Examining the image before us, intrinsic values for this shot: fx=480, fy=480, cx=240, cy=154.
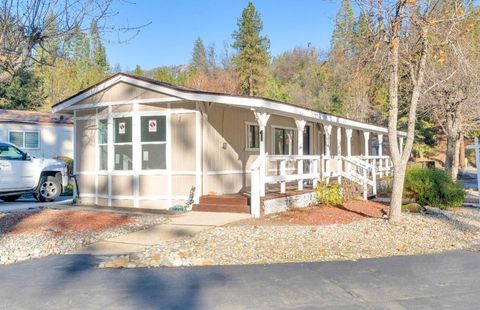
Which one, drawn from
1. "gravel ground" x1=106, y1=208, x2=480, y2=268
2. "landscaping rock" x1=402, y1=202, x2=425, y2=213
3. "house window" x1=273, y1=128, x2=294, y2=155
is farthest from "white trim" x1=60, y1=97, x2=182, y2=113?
"landscaping rock" x1=402, y1=202, x2=425, y2=213

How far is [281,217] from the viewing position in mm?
11289


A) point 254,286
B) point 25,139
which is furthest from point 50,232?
point 25,139

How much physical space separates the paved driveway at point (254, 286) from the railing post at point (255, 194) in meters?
4.30

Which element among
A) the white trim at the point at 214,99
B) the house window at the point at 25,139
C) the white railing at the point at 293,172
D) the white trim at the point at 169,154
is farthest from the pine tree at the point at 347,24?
the house window at the point at 25,139

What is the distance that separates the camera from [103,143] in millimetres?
13852

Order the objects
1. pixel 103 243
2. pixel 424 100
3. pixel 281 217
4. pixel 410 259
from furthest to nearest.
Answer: pixel 424 100 < pixel 281 217 < pixel 103 243 < pixel 410 259

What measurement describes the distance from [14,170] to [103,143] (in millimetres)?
3158

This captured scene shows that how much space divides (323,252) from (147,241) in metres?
3.25

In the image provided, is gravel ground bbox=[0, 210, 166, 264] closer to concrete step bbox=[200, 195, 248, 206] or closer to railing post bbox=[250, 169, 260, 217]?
concrete step bbox=[200, 195, 248, 206]

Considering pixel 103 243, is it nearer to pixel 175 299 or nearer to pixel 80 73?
pixel 175 299

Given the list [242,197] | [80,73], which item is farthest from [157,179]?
[80,73]

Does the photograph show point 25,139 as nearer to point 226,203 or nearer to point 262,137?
point 226,203

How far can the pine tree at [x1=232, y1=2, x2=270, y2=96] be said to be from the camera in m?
49.1

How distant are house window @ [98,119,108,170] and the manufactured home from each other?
29 mm
